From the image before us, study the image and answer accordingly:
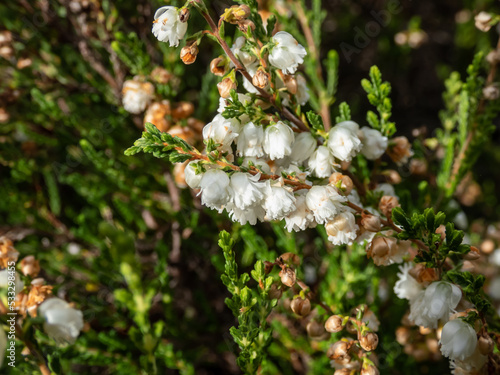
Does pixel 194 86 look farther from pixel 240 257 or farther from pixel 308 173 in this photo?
pixel 308 173

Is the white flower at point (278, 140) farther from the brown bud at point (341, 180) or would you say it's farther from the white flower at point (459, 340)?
the white flower at point (459, 340)

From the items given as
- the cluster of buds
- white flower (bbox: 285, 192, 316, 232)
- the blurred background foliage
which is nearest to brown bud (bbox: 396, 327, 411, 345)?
the blurred background foliage

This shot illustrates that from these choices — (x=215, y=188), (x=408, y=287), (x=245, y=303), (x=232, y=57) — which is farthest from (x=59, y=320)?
(x=408, y=287)

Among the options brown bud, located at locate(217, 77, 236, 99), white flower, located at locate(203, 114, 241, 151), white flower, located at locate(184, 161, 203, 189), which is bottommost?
white flower, located at locate(184, 161, 203, 189)

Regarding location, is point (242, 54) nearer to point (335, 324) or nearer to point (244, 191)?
point (244, 191)

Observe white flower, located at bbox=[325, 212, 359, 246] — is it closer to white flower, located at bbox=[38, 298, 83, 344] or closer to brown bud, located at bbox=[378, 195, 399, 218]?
brown bud, located at bbox=[378, 195, 399, 218]

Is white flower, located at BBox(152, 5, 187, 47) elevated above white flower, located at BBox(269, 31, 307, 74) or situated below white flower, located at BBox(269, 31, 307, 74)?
above

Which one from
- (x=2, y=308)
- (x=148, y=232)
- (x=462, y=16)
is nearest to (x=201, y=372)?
(x=148, y=232)

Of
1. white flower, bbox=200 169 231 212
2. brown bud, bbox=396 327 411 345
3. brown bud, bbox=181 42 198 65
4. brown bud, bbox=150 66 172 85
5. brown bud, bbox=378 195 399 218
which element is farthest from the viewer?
brown bud, bbox=150 66 172 85
